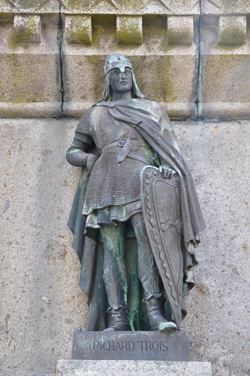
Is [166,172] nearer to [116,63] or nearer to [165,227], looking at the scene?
[165,227]

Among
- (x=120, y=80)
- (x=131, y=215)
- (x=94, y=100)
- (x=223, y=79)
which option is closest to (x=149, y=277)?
(x=131, y=215)

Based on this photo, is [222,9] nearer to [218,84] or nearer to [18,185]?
[218,84]

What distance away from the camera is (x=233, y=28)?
549 centimetres

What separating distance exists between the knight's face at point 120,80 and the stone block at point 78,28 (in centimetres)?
84

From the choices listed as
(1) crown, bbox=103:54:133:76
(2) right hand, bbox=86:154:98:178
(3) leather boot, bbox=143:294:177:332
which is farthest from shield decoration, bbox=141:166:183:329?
(1) crown, bbox=103:54:133:76

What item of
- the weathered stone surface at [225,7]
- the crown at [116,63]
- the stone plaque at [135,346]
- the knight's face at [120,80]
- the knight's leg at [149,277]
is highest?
the weathered stone surface at [225,7]

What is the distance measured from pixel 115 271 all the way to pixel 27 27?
2497 millimetres

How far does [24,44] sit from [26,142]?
0.93 m

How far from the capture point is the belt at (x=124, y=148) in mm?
4508

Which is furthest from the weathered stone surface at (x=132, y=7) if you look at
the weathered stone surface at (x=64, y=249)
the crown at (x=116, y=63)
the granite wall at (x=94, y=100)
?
the weathered stone surface at (x=64, y=249)

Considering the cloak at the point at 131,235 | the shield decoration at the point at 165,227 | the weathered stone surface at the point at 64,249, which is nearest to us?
the shield decoration at the point at 165,227

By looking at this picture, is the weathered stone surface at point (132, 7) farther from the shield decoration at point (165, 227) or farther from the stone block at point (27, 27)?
the shield decoration at point (165, 227)

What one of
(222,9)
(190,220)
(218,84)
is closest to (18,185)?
(190,220)

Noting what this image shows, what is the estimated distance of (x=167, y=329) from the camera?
153 inches
